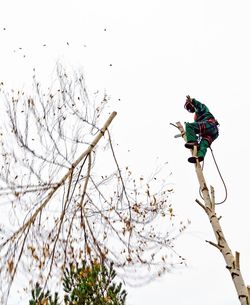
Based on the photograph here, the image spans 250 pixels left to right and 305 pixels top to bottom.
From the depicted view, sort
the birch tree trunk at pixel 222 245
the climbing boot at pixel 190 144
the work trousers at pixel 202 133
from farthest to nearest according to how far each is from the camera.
Result: the work trousers at pixel 202 133 → the climbing boot at pixel 190 144 → the birch tree trunk at pixel 222 245

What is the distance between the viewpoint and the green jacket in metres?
5.73

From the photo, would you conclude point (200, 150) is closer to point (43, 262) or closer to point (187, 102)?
point (187, 102)

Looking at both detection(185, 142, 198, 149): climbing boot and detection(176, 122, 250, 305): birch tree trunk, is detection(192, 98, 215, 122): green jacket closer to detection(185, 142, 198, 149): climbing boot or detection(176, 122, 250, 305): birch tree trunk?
detection(185, 142, 198, 149): climbing boot

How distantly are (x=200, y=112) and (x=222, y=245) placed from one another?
2.44 metres

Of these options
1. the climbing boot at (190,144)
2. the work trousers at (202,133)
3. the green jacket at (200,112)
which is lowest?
the climbing boot at (190,144)

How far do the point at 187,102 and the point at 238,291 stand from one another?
117 inches

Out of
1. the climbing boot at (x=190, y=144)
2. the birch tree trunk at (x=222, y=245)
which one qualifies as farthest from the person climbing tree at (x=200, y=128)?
the birch tree trunk at (x=222, y=245)

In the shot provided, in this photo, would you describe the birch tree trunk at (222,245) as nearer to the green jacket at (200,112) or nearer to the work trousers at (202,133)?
the work trousers at (202,133)

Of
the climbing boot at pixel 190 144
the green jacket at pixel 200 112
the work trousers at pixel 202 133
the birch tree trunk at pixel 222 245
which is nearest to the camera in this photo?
the birch tree trunk at pixel 222 245

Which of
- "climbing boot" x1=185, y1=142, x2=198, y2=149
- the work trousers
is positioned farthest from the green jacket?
"climbing boot" x1=185, y1=142, x2=198, y2=149

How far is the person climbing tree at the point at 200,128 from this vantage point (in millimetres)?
4996

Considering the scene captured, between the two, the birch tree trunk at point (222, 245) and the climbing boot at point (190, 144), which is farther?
the climbing boot at point (190, 144)

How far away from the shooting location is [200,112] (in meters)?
5.77

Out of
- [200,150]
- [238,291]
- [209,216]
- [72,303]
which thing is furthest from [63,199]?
[72,303]
